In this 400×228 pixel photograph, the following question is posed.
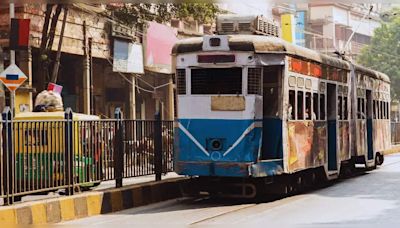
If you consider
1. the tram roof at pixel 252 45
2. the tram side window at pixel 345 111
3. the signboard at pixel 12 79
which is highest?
the tram roof at pixel 252 45

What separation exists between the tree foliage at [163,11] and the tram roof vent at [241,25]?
22.3ft

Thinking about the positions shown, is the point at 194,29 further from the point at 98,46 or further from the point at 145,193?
the point at 145,193

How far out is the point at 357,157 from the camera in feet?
57.0

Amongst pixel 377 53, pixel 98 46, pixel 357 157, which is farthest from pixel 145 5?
pixel 377 53

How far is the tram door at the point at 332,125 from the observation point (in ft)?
47.5

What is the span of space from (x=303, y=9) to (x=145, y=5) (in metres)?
39.3

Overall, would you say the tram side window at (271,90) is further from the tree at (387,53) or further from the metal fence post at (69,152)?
the tree at (387,53)

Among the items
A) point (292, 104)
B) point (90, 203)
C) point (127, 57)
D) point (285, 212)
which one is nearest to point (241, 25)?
point (292, 104)

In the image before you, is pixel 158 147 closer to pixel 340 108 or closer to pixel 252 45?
pixel 252 45

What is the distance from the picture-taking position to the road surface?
29.9 feet

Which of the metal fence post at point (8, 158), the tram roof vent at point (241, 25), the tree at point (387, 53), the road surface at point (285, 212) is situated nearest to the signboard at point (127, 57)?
the tram roof vent at point (241, 25)

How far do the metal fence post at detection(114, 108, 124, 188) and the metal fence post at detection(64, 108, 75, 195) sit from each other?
1205 mm

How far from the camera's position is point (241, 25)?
1230 cm

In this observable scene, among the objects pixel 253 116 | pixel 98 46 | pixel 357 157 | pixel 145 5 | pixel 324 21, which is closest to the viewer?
pixel 253 116
